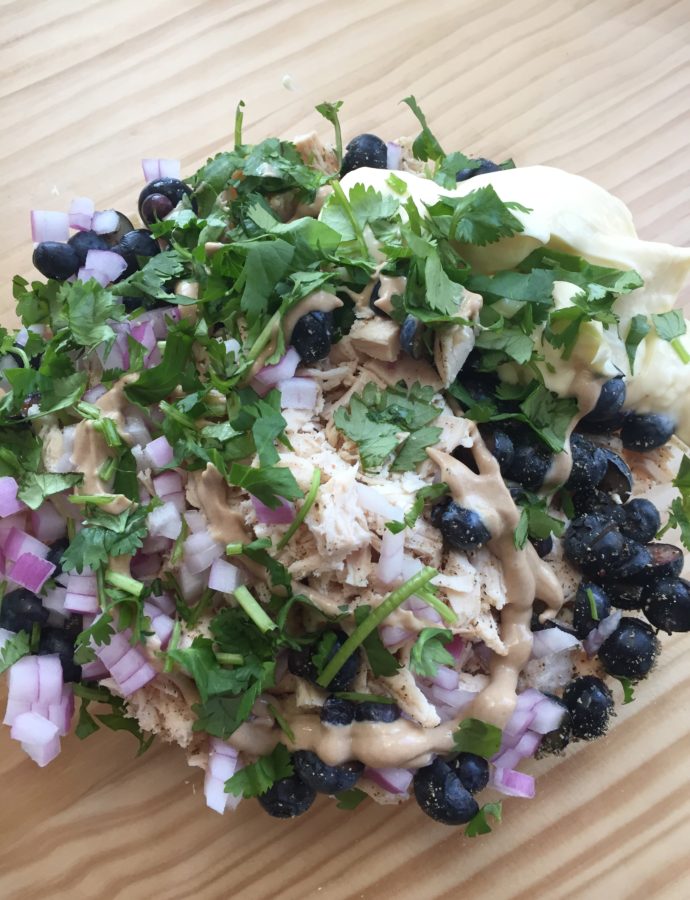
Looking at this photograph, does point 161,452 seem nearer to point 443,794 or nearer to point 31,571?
point 31,571

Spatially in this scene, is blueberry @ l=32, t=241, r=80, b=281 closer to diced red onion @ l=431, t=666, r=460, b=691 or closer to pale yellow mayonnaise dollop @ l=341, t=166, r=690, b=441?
pale yellow mayonnaise dollop @ l=341, t=166, r=690, b=441

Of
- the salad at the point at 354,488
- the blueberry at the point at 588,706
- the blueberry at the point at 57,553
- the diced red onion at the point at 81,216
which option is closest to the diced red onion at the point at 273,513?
the salad at the point at 354,488

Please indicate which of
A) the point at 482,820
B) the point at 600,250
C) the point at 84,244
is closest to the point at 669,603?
the point at 482,820

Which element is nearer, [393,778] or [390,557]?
[390,557]

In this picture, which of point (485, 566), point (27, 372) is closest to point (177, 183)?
point (27, 372)

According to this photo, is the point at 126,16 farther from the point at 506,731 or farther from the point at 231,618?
the point at 506,731
